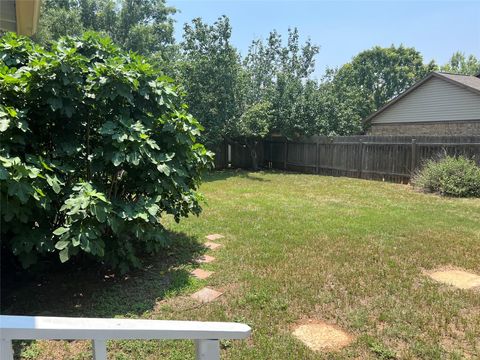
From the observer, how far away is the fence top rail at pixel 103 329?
0.94 m

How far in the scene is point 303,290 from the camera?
332 centimetres

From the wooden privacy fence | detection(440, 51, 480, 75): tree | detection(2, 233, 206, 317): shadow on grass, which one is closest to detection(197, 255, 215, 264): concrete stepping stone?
detection(2, 233, 206, 317): shadow on grass

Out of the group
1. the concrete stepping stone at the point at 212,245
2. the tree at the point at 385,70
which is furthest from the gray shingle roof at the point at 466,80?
the tree at the point at 385,70

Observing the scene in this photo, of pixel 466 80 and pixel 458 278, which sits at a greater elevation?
pixel 466 80

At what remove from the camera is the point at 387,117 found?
776 inches

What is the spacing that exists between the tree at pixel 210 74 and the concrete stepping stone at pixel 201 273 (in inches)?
375

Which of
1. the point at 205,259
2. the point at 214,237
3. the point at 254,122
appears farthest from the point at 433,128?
the point at 205,259

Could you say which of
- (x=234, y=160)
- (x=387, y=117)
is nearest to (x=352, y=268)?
(x=234, y=160)

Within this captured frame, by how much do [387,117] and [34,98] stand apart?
769 inches

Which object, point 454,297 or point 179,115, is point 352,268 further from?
point 179,115

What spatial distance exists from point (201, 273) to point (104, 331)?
9.22ft

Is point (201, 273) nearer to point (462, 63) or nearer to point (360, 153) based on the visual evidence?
point (360, 153)

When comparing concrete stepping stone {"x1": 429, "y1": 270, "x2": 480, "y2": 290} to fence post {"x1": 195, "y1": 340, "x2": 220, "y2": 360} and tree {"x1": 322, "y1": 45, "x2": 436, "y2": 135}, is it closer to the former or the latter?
fence post {"x1": 195, "y1": 340, "x2": 220, "y2": 360}

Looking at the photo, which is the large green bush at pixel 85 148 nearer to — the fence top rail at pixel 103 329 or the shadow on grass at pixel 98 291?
the shadow on grass at pixel 98 291
